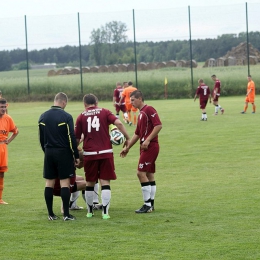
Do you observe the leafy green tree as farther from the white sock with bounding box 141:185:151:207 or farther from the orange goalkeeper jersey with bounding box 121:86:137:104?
the white sock with bounding box 141:185:151:207

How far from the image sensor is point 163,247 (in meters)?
8.46

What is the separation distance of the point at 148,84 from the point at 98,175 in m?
43.5

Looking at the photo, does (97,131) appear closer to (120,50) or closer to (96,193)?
(96,193)

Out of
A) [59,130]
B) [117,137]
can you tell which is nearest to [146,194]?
[117,137]

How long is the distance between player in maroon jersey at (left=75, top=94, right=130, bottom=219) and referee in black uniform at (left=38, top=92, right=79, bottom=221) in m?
0.28

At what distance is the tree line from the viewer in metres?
60.7

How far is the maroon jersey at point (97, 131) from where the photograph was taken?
10.5m

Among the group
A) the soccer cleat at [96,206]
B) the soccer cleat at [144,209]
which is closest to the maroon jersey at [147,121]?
the soccer cleat at [144,209]

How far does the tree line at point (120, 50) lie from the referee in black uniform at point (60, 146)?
48.5 metres

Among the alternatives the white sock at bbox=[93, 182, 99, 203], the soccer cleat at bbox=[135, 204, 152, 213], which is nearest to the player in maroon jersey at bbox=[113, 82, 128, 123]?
the white sock at bbox=[93, 182, 99, 203]

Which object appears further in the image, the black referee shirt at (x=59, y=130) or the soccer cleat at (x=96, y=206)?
the soccer cleat at (x=96, y=206)

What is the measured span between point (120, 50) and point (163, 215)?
54.8m

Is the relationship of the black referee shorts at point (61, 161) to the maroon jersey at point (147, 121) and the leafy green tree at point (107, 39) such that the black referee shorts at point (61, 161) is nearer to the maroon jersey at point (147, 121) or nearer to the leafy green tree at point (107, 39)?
the maroon jersey at point (147, 121)

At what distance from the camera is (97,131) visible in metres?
10.6
